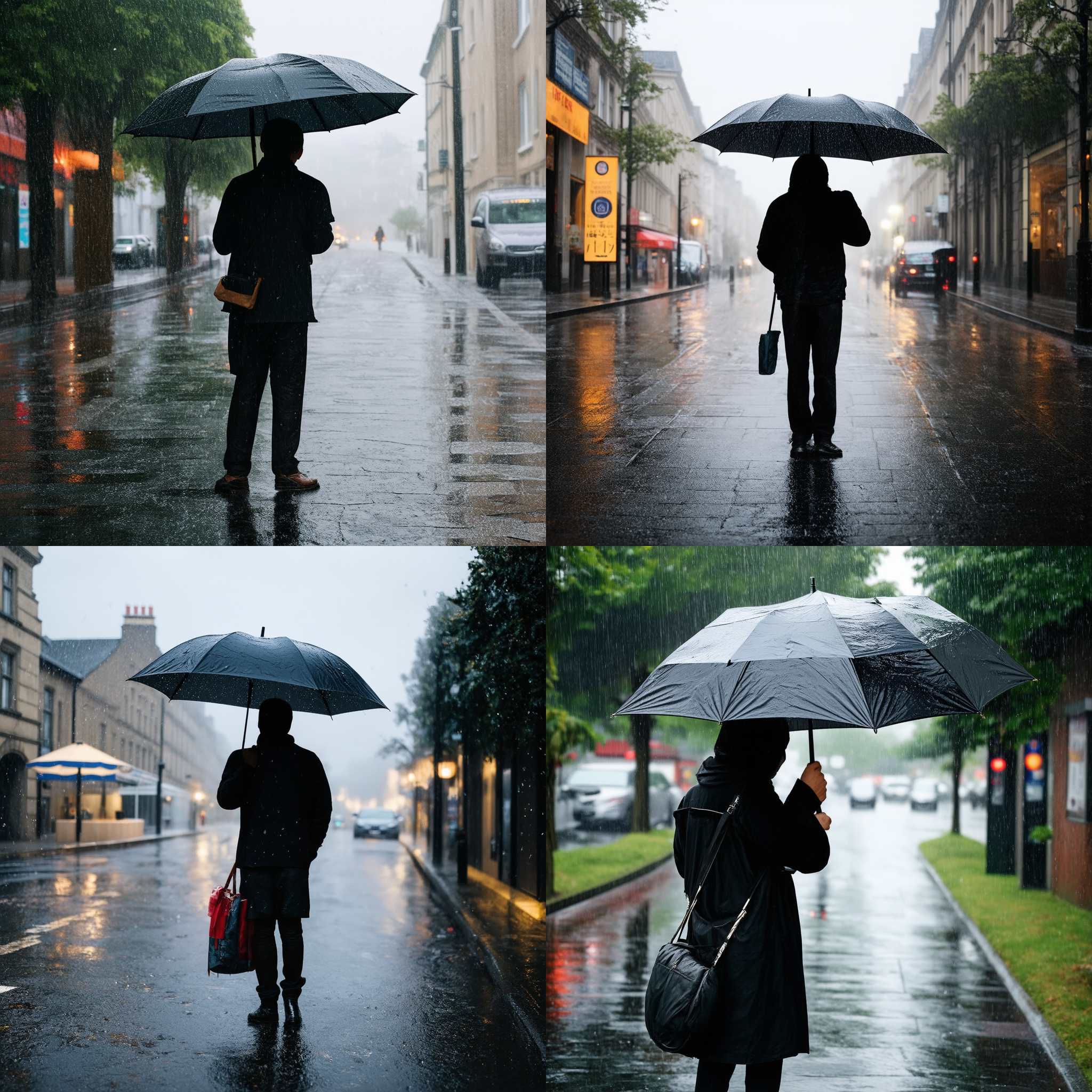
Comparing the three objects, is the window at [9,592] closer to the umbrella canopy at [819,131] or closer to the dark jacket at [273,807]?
the dark jacket at [273,807]

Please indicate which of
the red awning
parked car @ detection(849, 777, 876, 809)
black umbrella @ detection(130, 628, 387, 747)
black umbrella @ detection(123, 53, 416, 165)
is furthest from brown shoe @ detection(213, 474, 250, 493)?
parked car @ detection(849, 777, 876, 809)

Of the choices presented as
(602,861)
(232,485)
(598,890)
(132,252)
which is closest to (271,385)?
(232,485)

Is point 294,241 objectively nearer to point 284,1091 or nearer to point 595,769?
point 284,1091

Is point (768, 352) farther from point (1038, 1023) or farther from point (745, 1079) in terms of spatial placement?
point (745, 1079)

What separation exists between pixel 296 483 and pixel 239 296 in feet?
3.52

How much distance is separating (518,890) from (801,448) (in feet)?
20.4

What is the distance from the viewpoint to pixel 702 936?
3541 mm

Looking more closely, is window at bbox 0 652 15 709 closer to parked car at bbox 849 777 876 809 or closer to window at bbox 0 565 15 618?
window at bbox 0 565 15 618

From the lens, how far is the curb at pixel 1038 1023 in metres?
6.36

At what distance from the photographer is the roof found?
7.16 metres

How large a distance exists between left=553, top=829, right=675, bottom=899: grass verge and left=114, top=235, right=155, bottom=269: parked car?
26.1ft

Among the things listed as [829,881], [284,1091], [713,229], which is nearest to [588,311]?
[713,229]

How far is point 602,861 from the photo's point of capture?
19.8m

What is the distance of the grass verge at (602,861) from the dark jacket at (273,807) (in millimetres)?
8969
